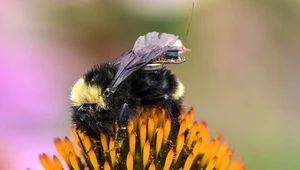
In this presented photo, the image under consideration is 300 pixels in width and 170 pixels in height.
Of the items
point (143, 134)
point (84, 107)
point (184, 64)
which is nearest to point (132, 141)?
point (143, 134)

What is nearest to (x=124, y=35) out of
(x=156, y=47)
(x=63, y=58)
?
(x=63, y=58)

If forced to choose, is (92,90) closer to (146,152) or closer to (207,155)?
(146,152)

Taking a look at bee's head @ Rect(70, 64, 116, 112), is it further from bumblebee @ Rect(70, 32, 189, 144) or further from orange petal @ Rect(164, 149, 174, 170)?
orange petal @ Rect(164, 149, 174, 170)

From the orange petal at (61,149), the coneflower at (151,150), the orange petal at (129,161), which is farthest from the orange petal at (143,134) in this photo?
the orange petal at (61,149)

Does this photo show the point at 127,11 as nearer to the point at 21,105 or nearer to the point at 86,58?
the point at 86,58

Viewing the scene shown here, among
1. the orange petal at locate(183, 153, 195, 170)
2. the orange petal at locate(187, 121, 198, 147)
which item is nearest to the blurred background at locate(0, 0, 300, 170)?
the orange petal at locate(187, 121, 198, 147)

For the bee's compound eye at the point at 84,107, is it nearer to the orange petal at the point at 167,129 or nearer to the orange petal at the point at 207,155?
the orange petal at the point at 167,129
